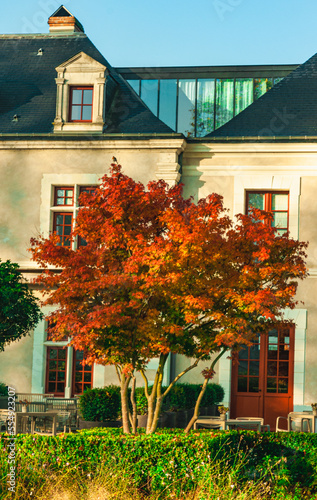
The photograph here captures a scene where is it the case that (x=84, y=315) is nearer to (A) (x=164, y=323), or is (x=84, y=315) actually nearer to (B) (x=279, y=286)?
(A) (x=164, y=323)

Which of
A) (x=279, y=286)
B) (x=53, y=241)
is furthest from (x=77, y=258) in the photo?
(x=279, y=286)

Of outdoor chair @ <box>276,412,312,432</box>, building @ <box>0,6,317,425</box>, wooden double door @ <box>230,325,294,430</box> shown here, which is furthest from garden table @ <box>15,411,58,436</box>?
wooden double door @ <box>230,325,294,430</box>

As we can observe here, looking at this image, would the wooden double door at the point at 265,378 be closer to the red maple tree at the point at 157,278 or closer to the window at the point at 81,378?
the window at the point at 81,378

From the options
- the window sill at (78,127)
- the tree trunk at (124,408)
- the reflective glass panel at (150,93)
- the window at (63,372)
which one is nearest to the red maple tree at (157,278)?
the tree trunk at (124,408)

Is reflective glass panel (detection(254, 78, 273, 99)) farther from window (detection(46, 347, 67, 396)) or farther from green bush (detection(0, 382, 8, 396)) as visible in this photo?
green bush (detection(0, 382, 8, 396))

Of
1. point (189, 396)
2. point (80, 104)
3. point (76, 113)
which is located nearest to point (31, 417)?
point (189, 396)

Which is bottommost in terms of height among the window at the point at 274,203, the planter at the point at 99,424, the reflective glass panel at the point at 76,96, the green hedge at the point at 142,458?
the planter at the point at 99,424

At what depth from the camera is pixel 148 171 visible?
55.9 ft

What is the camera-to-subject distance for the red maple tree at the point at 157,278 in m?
9.80

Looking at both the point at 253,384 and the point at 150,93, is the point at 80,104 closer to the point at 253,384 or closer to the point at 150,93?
the point at 150,93

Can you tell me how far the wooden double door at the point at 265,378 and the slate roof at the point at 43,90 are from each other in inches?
223

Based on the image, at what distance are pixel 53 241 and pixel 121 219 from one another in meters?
1.12

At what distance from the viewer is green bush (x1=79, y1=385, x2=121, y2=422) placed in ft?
44.2

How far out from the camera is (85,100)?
17859 millimetres
